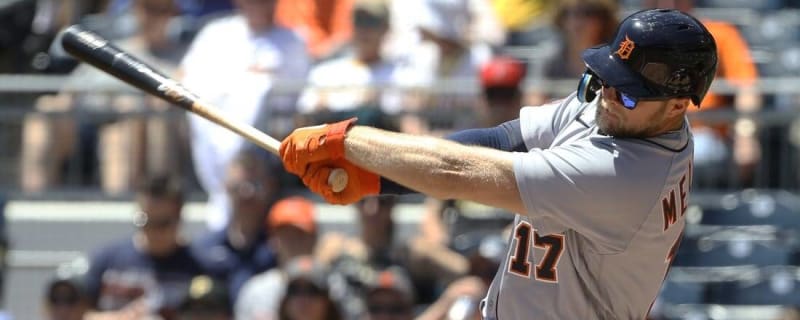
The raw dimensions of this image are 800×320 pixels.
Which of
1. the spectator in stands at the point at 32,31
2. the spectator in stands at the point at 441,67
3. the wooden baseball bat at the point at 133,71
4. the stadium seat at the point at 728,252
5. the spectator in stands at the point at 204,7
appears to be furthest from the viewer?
the spectator in stands at the point at 204,7

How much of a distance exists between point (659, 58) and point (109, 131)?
5.03 metres

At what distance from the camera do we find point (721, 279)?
7574mm

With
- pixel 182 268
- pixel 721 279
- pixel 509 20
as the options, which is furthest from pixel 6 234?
pixel 721 279

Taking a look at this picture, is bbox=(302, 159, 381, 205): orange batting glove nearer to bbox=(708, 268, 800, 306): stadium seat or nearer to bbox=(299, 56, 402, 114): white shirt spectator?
bbox=(299, 56, 402, 114): white shirt spectator

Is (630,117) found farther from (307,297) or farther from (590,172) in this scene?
(307,297)

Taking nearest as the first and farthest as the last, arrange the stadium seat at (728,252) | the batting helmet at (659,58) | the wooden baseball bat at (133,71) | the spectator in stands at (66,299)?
the batting helmet at (659,58), the wooden baseball bat at (133,71), the spectator in stands at (66,299), the stadium seat at (728,252)

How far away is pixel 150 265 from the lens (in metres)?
7.50

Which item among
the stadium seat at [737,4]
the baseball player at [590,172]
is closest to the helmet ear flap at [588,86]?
the baseball player at [590,172]

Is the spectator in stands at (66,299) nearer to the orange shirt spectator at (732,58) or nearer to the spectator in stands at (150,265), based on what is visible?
the spectator in stands at (150,265)

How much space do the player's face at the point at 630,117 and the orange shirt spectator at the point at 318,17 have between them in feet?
16.2

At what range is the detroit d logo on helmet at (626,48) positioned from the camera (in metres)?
3.95

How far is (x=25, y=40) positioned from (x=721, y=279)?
450 centimetres

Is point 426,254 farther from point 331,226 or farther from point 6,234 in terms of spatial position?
point 6,234

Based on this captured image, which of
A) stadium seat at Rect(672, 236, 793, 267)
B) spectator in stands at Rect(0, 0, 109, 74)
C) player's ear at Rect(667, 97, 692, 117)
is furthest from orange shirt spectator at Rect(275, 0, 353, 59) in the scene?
player's ear at Rect(667, 97, 692, 117)
